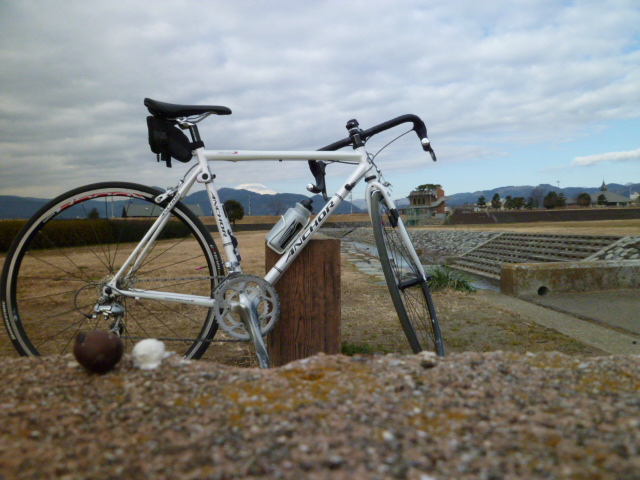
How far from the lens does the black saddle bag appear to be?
9.07 ft

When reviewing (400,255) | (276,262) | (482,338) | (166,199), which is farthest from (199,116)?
(482,338)

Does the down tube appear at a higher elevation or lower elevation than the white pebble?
higher

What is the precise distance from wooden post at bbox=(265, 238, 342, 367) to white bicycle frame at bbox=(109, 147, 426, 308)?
123 millimetres

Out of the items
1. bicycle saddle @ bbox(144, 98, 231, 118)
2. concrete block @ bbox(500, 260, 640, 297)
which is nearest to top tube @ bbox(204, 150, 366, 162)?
bicycle saddle @ bbox(144, 98, 231, 118)

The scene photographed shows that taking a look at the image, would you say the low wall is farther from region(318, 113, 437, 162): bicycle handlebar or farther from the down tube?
the down tube

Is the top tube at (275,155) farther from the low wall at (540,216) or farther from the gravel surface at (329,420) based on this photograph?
the low wall at (540,216)

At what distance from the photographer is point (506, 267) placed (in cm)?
648

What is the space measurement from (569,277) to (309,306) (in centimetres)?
498

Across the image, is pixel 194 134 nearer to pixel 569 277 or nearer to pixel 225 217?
pixel 225 217

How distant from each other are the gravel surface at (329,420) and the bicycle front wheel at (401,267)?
1134 mm

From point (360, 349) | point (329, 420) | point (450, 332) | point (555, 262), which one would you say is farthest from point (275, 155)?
point (555, 262)

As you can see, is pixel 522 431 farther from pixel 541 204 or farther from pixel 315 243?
pixel 541 204

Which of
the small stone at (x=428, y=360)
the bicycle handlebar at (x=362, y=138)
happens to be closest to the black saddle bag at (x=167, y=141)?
the bicycle handlebar at (x=362, y=138)

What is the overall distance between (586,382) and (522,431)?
0.52 metres
